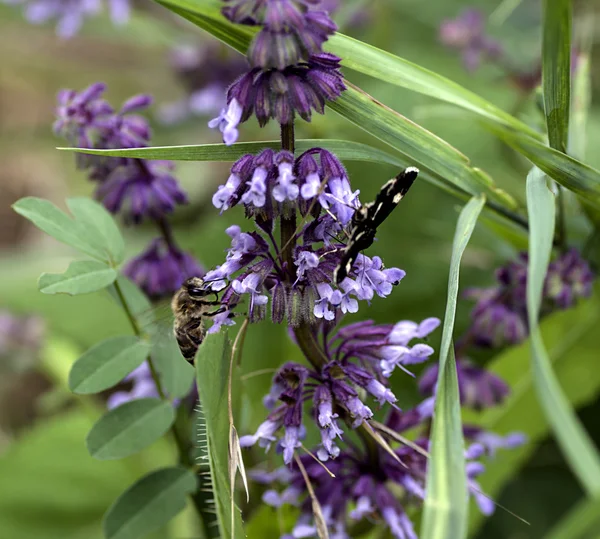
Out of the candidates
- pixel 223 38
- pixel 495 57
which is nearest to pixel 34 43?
pixel 495 57

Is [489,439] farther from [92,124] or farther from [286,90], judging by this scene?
[92,124]

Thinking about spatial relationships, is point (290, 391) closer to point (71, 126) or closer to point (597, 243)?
point (71, 126)

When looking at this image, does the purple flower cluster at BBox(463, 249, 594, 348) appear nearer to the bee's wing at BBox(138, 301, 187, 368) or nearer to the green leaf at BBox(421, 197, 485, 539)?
the green leaf at BBox(421, 197, 485, 539)

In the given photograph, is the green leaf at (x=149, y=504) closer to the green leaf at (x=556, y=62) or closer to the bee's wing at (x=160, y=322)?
the bee's wing at (x=160, y=322)

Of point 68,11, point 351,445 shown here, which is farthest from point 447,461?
point 68,11

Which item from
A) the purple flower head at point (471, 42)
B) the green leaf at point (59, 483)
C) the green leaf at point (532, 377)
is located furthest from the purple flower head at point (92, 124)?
the purple flower head at point (471, 42)
